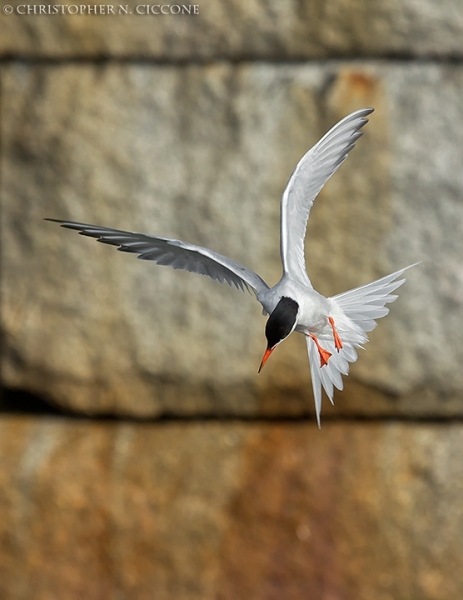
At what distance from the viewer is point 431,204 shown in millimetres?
3545

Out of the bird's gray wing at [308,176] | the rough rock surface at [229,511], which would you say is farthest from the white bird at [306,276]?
the rough rock surface at [229,511]

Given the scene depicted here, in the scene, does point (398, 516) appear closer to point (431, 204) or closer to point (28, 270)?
point (431, 204)

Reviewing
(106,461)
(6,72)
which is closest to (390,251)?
(106,461)

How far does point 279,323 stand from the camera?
212cm

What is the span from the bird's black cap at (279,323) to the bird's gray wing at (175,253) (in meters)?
0.11

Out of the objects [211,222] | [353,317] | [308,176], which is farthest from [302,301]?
[211,222]

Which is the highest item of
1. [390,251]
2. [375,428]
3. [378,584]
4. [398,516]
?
[390,251]

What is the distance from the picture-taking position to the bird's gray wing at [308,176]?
2.42m

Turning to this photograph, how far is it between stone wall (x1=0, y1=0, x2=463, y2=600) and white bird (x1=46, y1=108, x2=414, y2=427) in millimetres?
1040

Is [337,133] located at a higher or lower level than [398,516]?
higher

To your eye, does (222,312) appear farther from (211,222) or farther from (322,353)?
(322,353)

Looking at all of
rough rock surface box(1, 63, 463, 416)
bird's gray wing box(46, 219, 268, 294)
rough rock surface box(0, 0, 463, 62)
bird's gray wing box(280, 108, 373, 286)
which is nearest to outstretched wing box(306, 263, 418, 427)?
bird's gray wing box(280, 108, 373, 286)

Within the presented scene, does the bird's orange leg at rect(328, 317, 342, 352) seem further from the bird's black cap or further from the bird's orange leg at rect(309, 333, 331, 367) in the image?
the bird's black cap

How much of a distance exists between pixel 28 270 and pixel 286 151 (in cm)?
95
